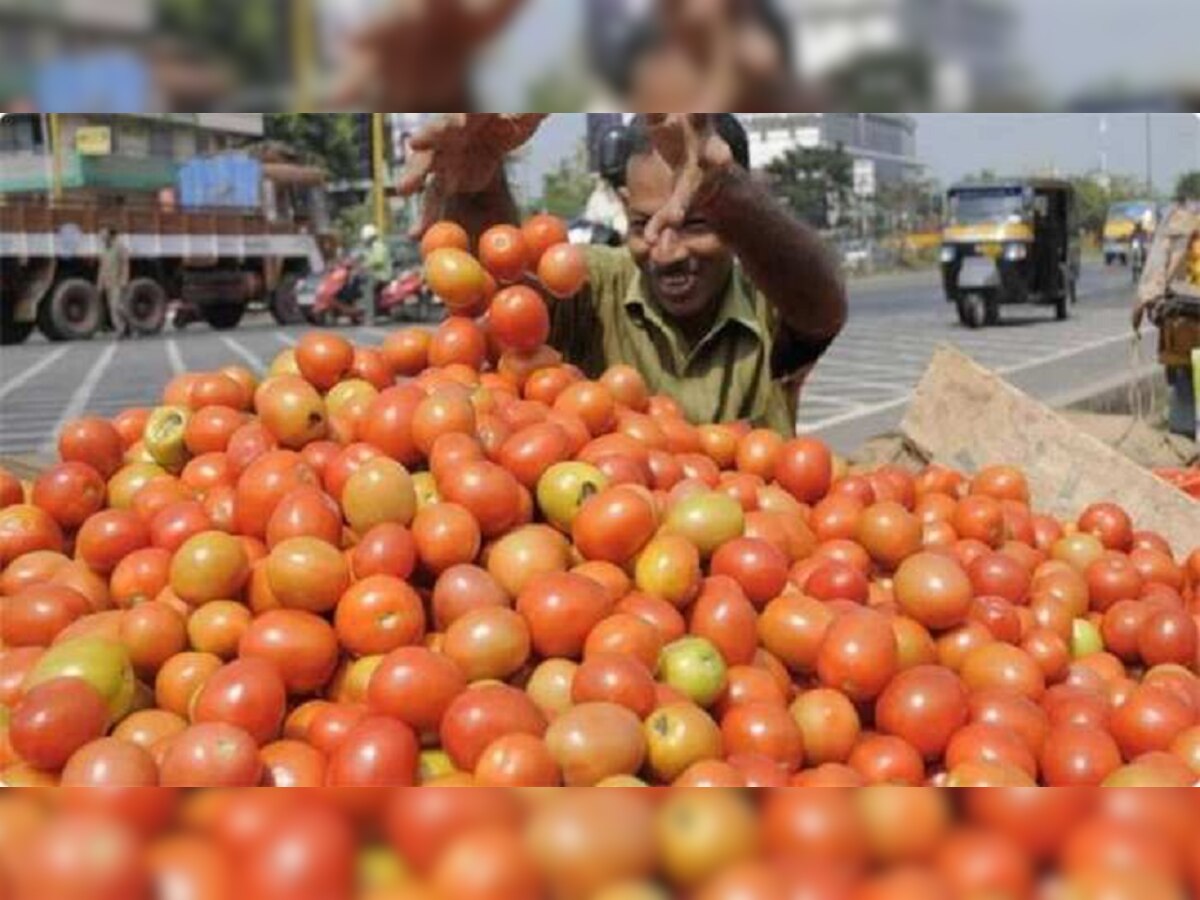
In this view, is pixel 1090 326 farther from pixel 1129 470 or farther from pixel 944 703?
pixel 944 703

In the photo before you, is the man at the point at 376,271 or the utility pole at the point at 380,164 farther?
the man at the point at 376,271

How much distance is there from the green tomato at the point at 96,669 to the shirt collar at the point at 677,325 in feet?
6.63

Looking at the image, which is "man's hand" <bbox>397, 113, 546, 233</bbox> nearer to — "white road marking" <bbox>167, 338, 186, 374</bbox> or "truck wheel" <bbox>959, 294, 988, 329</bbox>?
"white road marking" <bbox>167, 338, 186, 374</bbox>

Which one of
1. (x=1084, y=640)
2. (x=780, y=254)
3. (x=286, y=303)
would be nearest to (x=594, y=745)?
(x=1084, y=640)

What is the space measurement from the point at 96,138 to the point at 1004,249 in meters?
19.4

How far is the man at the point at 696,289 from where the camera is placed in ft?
9.96

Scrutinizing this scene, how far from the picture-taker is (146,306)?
20266 mm

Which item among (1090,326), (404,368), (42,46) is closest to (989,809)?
(42,46)

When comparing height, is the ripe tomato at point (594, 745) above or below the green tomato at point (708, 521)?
below

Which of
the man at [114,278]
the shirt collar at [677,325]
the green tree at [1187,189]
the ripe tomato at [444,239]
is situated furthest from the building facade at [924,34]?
the man at [114,278]

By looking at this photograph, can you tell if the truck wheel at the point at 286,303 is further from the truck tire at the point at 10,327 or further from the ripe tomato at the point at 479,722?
→ the ripe tomato at the point at 479,722

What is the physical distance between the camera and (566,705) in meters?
A: 1.66

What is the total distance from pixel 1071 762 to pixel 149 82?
4.23 feet

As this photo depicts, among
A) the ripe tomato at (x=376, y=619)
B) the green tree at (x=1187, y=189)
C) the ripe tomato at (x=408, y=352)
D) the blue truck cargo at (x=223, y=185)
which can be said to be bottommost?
the ripe tomato at (x=376, y=619)
